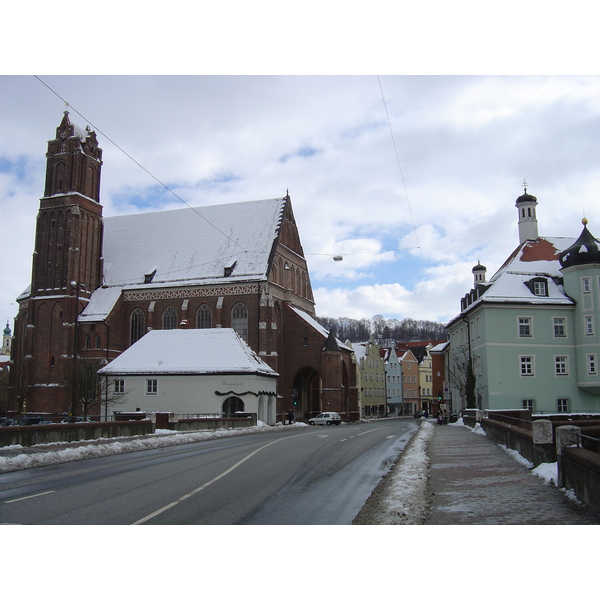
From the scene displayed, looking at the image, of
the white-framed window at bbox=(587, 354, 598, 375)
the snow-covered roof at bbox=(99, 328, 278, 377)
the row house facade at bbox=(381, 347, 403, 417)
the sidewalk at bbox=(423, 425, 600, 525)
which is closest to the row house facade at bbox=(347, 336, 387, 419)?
the row house facade at bbox=(381, 347, 403, 417)

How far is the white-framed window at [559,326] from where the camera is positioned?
42.2m

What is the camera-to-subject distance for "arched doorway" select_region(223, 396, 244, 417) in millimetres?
41594

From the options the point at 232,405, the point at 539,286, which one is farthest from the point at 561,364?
the point at 232,405

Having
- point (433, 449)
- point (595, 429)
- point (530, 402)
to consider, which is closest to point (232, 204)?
point (530, 402)

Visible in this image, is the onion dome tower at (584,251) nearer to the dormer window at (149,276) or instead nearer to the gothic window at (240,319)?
the gothic window at (240,319)

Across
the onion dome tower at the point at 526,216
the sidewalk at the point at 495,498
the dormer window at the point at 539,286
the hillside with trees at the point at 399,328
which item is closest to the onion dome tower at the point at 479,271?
the onion dome tower at the point at 526,216

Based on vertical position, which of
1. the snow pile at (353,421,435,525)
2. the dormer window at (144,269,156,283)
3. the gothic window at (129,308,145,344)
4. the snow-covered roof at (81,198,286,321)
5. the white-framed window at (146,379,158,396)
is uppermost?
the snow-covered roof at (81,198,286,321)

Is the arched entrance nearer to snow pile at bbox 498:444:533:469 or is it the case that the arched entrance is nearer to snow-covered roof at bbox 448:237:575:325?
snow-covered roof at bbox 448:237:575:325

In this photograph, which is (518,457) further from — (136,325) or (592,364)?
(136,325)

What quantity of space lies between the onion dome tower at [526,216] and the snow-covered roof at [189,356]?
23.9 m

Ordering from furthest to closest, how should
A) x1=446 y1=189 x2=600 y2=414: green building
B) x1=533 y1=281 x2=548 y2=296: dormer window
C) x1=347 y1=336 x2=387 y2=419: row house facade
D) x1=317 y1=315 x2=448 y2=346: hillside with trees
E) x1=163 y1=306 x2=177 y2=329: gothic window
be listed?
x1=317 y1=315 x2=448 y2=346: hillside with trees
x1=347 y1=336 x2=387 y2=419: row house facade
x1=163 y1=306 x2=177 y2=329: gothic window
x1=533 y1=281 x2=548 y2=296: dormer window
x1=446 y1=189 x2=600 y2=414: green building

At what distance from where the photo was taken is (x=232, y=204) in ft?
214

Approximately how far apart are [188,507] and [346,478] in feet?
14.3

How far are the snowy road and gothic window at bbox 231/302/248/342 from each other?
38.2 meters
